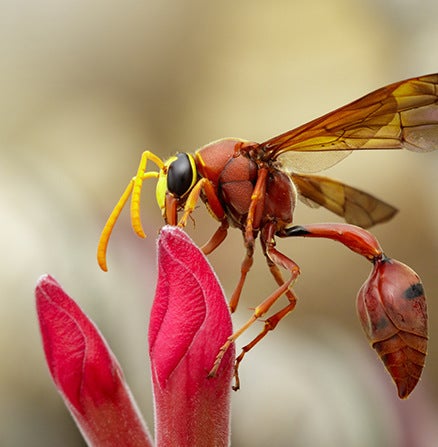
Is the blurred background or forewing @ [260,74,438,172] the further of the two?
the blurred background

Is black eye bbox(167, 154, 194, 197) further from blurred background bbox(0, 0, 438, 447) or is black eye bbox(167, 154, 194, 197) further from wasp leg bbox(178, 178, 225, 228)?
blurred background bbox(0, 0, 438, 447)

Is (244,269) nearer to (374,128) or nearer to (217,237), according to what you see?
(217,237)

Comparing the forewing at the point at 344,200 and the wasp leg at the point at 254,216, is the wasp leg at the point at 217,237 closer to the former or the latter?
the wasp leg at the point at 254,216

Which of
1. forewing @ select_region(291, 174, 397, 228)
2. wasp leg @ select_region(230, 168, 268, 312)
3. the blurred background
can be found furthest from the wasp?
the blurred background

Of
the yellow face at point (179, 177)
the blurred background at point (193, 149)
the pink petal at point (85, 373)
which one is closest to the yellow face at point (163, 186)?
the yellow face at point (179, 177)

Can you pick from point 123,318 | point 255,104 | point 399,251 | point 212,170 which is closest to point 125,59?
point 255,104
